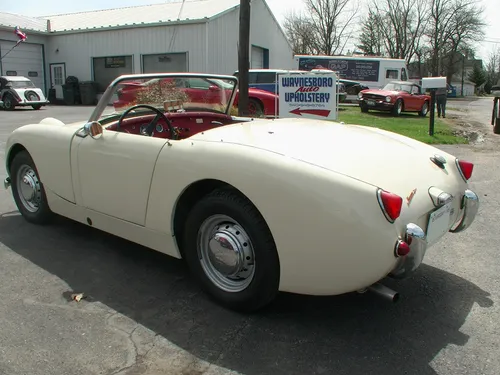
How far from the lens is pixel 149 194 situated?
302cm

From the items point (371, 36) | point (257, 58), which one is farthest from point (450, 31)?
point (257, 58)

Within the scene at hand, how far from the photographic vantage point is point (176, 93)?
399cm

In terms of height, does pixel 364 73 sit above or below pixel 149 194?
above

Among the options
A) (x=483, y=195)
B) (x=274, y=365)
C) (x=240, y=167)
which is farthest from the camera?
(x=483, y=195)

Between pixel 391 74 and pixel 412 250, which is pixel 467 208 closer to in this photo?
pixel 412 250

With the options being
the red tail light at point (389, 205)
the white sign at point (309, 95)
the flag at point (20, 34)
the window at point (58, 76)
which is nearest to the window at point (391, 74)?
the window at point (58, 76)

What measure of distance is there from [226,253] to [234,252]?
0.07 meters

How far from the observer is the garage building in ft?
70.3

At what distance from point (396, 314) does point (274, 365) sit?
37.3 inches

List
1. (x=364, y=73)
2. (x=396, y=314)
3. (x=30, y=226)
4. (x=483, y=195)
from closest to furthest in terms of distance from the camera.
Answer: (x=396, y=314) < (x=30, y=226) < (x=483, y=195) < (x=364, y=73)

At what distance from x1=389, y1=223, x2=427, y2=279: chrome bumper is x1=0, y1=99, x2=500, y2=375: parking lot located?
0.44 meters

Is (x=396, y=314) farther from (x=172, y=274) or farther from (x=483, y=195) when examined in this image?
(x=483, y=195)

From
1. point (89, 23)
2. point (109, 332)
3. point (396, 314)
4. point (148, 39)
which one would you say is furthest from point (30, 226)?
point (89, 23)

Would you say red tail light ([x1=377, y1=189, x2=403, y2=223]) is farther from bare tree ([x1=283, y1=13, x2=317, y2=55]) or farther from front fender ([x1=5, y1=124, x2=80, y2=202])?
bare tree ([x1=283, y1=13, x2=317, y2=55])
